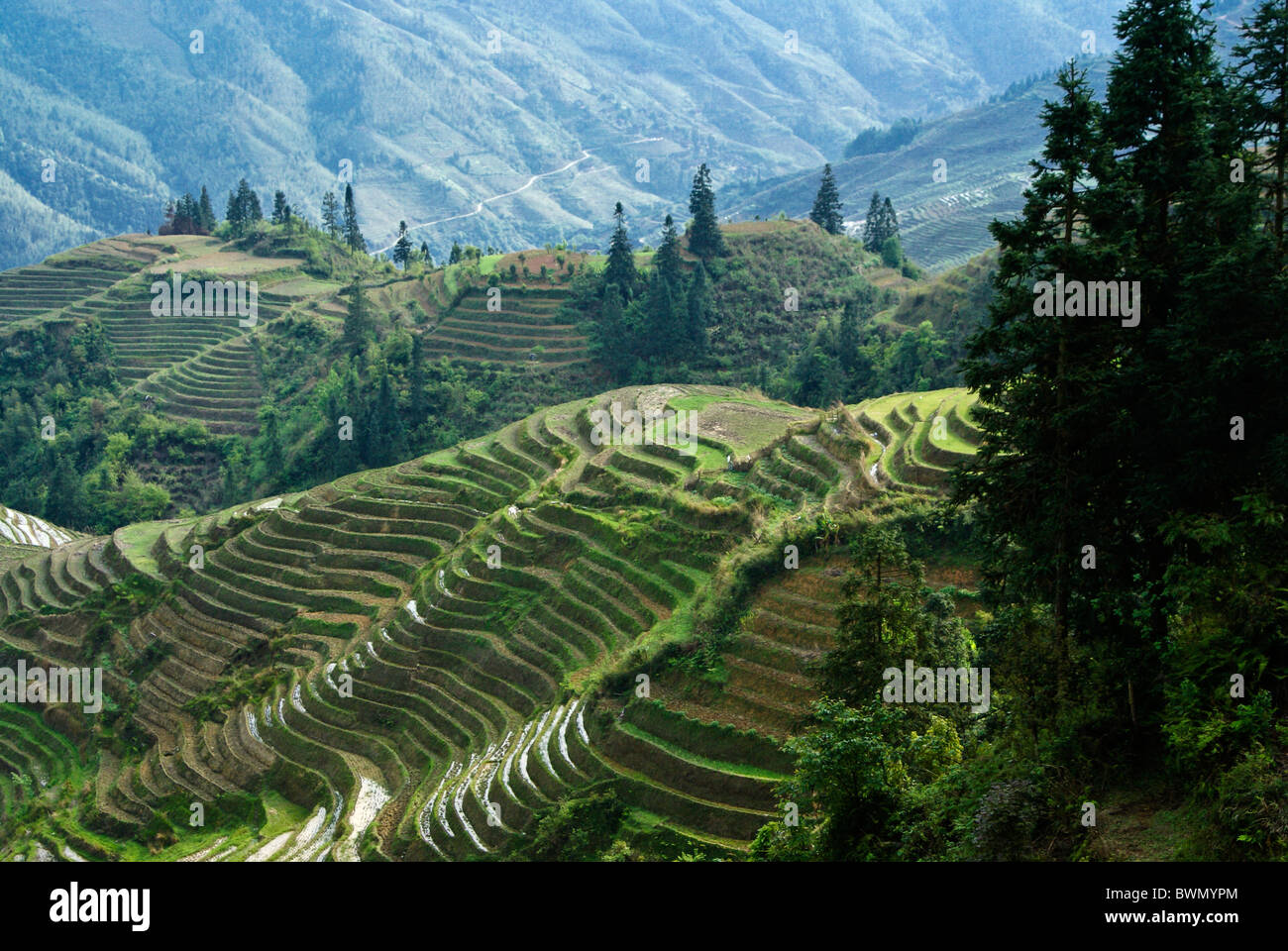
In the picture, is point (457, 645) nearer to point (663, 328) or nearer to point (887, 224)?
point (663, 328)

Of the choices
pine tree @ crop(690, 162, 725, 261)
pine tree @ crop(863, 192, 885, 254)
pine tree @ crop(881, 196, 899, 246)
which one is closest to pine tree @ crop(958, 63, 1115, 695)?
pine tree @ crop(690, 162, 725, 261)

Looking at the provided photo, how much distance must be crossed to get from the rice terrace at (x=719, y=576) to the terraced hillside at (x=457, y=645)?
0.41 feet

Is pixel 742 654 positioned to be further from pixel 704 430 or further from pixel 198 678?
pixel 198 678

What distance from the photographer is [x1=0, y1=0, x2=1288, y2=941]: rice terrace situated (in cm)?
1266

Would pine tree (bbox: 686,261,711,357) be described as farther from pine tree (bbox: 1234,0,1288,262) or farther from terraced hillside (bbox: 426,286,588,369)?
pine tree (bbox: 1234,0,1288,262)

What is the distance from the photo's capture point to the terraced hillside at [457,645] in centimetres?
2306

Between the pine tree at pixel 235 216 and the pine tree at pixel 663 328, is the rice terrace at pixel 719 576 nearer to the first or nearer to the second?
the pine tree at pixel 663 328

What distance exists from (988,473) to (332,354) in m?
52.8

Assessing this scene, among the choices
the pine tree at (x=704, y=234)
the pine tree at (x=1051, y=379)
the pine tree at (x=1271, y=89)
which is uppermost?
the pine tree at (x=704, y=234)

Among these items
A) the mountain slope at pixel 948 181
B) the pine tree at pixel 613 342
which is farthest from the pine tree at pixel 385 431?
the mountain slope at pixel 948 181

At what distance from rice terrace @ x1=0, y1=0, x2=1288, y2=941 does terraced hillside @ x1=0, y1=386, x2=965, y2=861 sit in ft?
0.41

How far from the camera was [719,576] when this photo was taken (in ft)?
86.3

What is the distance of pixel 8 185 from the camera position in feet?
621
